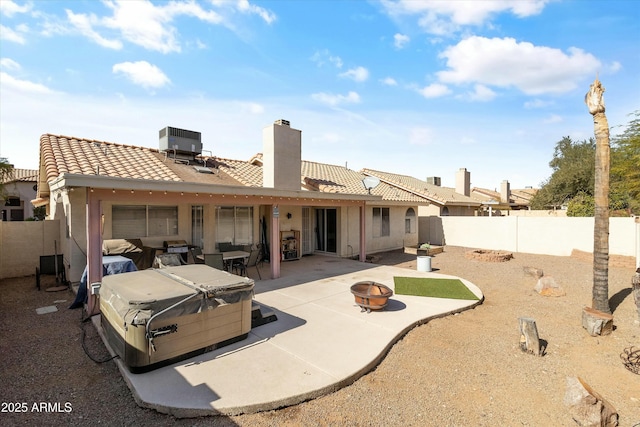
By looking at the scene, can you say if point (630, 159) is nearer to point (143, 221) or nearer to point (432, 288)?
point (432, 288)

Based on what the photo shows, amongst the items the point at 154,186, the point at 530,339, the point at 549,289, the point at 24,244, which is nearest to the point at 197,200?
the point at 154,186

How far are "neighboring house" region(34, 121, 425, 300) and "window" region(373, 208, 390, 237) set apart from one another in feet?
0.17

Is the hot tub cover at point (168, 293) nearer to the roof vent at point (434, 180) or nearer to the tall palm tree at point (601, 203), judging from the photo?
the tall palm tree at point (601, 203)

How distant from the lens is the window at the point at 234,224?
11109mm

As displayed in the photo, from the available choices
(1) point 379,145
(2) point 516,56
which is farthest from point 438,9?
(1) point 379,145

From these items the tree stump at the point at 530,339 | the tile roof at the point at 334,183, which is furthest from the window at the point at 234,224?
the tree stump at the point at 530,339

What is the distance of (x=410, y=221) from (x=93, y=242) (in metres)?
15.6

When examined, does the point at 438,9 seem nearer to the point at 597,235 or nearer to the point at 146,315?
the point at 597,235

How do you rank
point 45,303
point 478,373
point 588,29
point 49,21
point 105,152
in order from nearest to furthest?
point 478,373, point 49,21, point 45,303, point 588,29, point 105,152

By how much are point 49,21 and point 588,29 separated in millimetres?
14618

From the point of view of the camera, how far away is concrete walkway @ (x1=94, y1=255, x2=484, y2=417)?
145 inches

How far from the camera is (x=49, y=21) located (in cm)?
688

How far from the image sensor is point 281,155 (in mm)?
11609

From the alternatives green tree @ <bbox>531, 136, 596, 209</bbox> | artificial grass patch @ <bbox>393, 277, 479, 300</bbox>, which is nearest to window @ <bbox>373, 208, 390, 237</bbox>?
artificial grass patch @ <bbox>393, 277, 479, 300</bbox>
